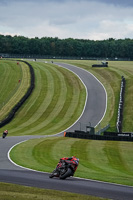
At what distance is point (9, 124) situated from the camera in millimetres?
66438

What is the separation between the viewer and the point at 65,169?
22.3m

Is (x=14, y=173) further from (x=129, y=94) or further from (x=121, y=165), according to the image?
(x=129, y=94)

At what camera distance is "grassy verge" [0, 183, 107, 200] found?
56.7 feet

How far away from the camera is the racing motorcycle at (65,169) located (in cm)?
2197

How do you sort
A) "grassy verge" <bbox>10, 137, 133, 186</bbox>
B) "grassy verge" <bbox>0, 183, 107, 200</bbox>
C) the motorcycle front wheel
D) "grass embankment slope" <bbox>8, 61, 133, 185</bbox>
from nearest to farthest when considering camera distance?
1. "grassy verge" <bbox>0, 183, 107, 200</bbox>
2. the motorcycle front wheel
3. "grass embankment slope" <bbox>8, 61, 133, 185</bbox>
4. "grassy verge" <bbox>10, 137, 133, 186</bbox>

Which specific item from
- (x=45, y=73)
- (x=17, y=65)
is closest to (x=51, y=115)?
(x=45, y=73)

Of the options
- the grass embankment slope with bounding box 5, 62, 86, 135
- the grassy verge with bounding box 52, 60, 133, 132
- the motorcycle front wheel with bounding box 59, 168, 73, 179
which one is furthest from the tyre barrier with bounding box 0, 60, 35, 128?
the motorcycle front wheel with bounding box 59, 168, 73, 179

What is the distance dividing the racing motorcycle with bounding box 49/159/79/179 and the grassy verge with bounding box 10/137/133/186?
2.21 meters

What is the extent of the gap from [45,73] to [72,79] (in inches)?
375

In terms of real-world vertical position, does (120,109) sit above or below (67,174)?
below

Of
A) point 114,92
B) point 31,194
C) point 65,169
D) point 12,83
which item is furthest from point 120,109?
point 31,194

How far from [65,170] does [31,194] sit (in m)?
4.56

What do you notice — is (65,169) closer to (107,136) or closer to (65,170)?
(65,170)

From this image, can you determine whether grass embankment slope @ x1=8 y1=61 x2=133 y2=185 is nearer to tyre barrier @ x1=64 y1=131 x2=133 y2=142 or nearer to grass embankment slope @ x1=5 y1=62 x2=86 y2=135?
tyre barrier @ x1=64 y1=131 x2=133 y2=142
